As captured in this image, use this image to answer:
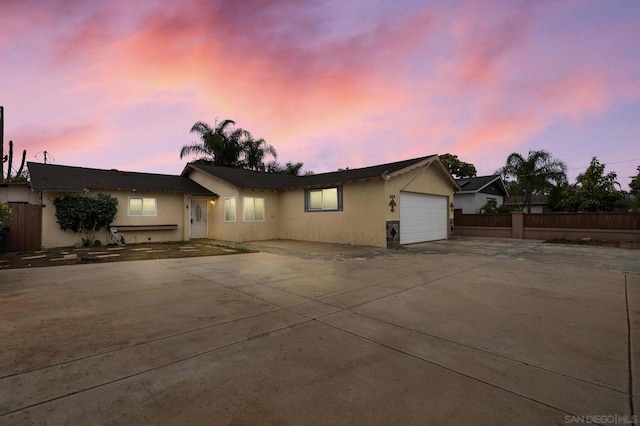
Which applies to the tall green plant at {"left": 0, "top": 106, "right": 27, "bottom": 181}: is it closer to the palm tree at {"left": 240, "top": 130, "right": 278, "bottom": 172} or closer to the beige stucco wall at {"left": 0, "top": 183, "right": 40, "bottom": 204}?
the beige stucco wall at {"left": 0, "top": 183, "right": 40, "bottom": 204}

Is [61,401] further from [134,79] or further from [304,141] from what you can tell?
[304,141]

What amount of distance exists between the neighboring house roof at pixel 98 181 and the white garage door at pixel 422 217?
35.6ft

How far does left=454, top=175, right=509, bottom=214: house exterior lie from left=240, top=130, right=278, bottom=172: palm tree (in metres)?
17.7

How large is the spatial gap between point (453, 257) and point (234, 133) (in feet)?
78.1

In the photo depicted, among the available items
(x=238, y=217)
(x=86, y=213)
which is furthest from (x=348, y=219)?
(x=86, y=213)

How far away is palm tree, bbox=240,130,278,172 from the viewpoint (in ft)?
93.1

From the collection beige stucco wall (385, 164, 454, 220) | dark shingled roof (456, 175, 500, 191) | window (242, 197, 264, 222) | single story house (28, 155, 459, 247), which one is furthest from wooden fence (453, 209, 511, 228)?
window (242, 197, 264, 222)

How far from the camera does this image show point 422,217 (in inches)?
594

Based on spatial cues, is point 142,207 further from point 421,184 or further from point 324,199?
point 421,184

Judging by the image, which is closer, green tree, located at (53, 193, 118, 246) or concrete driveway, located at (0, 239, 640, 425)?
concrete driveway, located at (0, 239, 640, 425)

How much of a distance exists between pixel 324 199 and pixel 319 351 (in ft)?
39.2

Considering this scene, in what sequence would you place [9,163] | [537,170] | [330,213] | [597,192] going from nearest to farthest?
[330,213]
[597,192]
[9,163]
[537,170]

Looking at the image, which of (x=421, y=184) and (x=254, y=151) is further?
(x=254, y=151)

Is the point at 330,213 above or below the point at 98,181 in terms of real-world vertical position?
below
